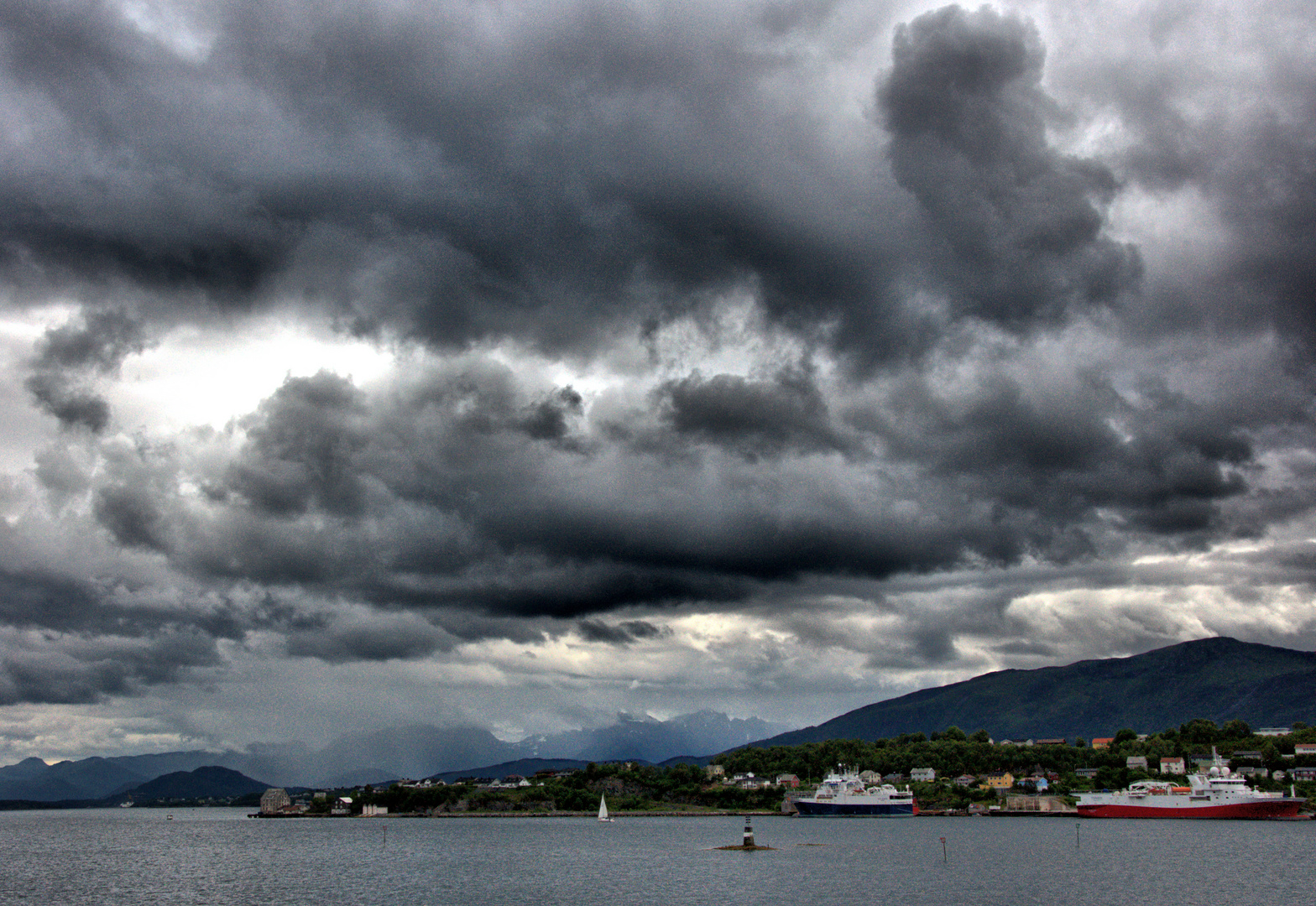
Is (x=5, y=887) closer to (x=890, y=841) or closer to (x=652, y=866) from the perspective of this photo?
(x=652, y=866)

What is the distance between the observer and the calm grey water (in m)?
98.5

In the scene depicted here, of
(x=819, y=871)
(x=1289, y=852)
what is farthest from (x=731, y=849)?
(x=1289, y=852)

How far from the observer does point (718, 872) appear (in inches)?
4759

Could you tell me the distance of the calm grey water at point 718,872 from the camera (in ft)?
323

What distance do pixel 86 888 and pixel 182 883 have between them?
9.92 meters

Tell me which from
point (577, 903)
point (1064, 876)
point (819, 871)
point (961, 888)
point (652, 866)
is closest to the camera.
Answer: point (577, 903)

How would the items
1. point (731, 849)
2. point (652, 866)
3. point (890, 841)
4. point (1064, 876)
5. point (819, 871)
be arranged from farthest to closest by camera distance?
point (890, 841) < point (731, 849) < point (652, 866) < point (819, 871) < point (1064, 876)

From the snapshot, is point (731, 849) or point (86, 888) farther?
point (731, 849)

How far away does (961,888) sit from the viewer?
102 meters

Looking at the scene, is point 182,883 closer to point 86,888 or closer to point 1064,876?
point 86,888

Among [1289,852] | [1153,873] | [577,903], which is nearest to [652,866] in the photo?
[577,903]

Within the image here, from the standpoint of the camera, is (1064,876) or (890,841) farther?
(890,841)

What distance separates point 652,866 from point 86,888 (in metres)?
65.5

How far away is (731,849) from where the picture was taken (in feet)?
500
